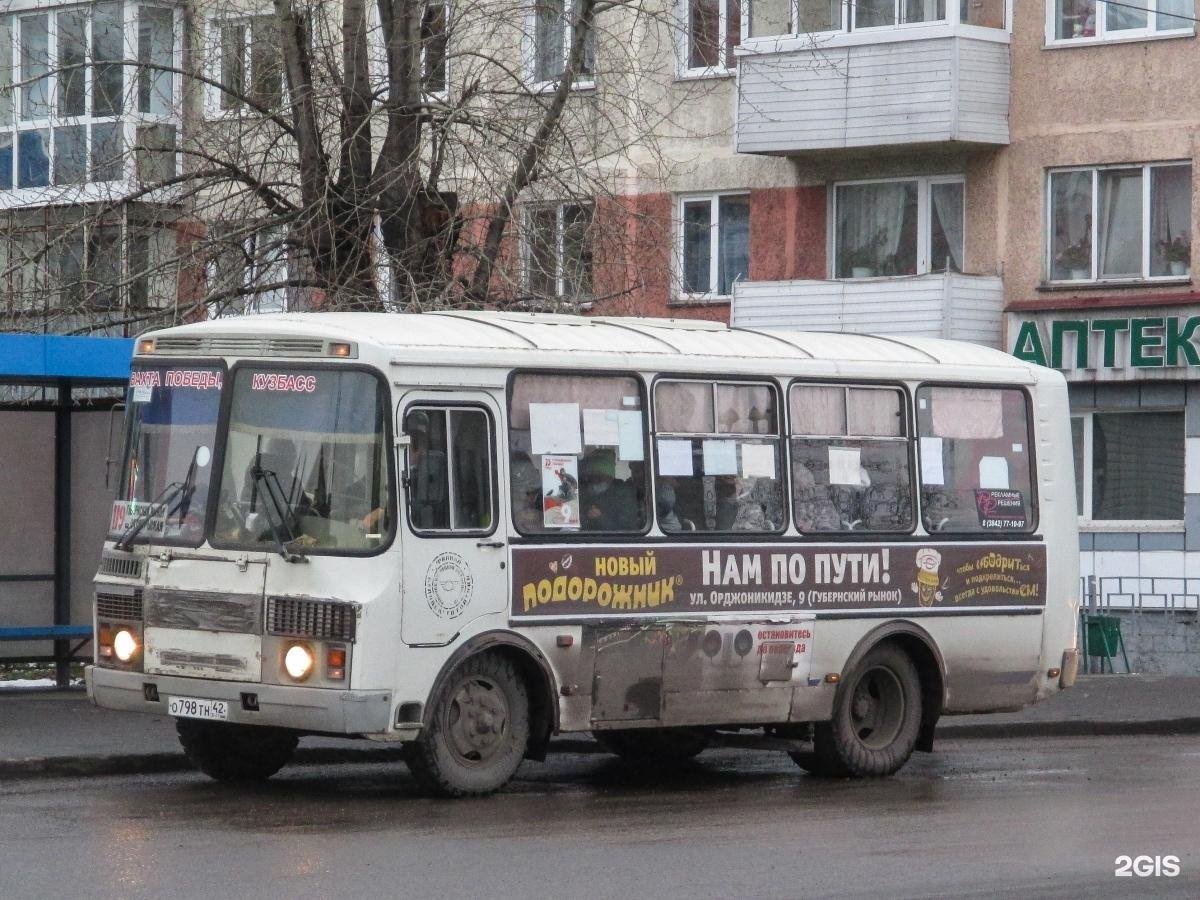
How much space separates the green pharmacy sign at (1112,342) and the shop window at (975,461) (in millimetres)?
12265

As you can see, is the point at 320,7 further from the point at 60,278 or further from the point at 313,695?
the point at 313,695

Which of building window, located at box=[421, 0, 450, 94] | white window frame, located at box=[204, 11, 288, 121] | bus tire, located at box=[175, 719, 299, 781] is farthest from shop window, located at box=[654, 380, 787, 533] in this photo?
white window frame, located at box=[204, 11, 288, 121]

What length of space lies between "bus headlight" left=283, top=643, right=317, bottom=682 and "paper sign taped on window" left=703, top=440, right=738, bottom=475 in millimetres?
2879

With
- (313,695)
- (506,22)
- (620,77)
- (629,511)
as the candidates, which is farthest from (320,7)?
(313,695)

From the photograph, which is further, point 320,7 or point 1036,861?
point 320,7

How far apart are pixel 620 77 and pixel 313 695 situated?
11237 millimetres

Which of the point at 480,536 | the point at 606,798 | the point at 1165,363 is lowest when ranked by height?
the point at 606,798

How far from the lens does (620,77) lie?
21.5 metres

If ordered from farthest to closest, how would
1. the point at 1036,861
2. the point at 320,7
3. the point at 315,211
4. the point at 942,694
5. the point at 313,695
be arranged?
the point at 320,7, the point at 315,211, the point at 942,694, the point at 313,695, the point at 1036,861

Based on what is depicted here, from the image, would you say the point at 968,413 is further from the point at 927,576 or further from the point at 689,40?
the point at 689,40

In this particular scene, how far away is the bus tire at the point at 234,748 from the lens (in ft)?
41.5

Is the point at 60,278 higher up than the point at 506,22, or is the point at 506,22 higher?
the point at 506,22

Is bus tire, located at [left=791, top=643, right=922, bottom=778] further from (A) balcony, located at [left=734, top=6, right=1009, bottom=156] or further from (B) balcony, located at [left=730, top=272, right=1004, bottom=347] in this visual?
(A) balcony, located at [left=734, top=6, right=1009, bottom=156]

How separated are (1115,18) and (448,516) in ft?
59.3
